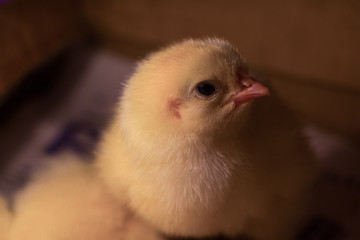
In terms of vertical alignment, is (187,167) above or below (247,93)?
below

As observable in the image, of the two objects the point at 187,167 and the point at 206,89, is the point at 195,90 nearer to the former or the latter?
the point at 206,89

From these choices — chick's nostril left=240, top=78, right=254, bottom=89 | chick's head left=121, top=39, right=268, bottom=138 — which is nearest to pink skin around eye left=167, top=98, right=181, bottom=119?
chick's head left=121, top=39, right=268, bottom=138

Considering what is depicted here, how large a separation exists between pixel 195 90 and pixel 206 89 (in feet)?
0.06

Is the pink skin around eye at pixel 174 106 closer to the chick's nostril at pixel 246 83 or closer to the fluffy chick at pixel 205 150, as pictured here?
the fluffy chick at pixel 205 150

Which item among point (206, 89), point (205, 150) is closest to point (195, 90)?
point (206, 89)

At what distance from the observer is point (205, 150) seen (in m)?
0.87

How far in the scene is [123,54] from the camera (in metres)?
1.72

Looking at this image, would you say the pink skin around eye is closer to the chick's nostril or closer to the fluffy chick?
the fluffy chick

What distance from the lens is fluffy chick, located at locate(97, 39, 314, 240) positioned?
31.7 inches

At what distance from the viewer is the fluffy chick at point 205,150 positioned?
0.81 metres

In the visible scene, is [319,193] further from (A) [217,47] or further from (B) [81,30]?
(B) [81,30]

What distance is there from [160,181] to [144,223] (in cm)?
20

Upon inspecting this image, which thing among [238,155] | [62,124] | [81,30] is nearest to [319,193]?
[238,155]

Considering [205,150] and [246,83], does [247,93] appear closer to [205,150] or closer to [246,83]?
[246,83]
